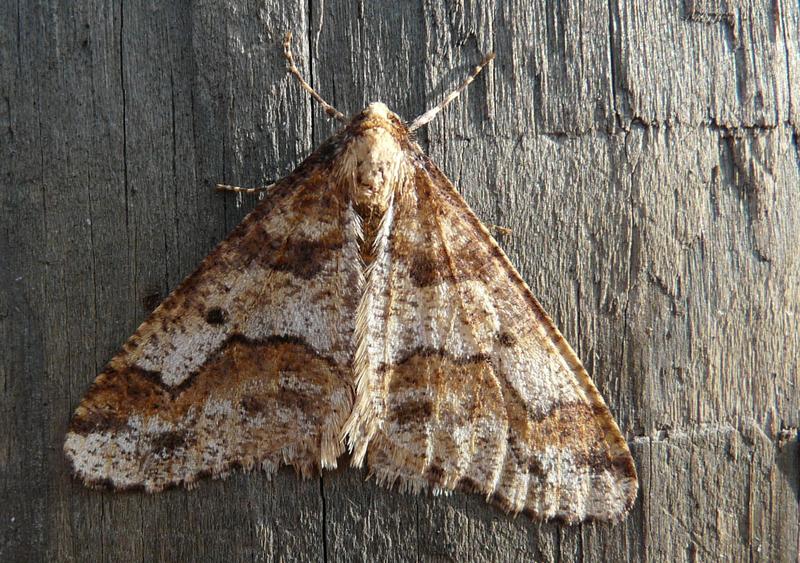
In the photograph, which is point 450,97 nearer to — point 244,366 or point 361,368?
point 361,368

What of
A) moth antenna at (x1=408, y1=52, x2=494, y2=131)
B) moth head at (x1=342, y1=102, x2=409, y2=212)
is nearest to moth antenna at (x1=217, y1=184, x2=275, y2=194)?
moth head at (x1=342, y1=102, x2=409, y2=212)

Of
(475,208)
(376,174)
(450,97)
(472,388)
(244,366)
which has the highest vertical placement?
(450,97)

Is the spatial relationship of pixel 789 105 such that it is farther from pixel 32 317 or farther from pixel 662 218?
pixel 32 317

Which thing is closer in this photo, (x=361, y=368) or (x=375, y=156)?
(x=361, y=368)

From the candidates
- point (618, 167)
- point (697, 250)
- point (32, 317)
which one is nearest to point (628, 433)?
point (697, 250)

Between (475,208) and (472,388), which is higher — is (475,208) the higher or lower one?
the higher one

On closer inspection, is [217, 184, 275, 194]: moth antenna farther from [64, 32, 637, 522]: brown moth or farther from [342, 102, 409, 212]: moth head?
[342, 102, 409, 212]: moth head

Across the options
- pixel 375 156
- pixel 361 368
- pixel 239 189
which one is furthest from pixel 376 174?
pixel 361 368
